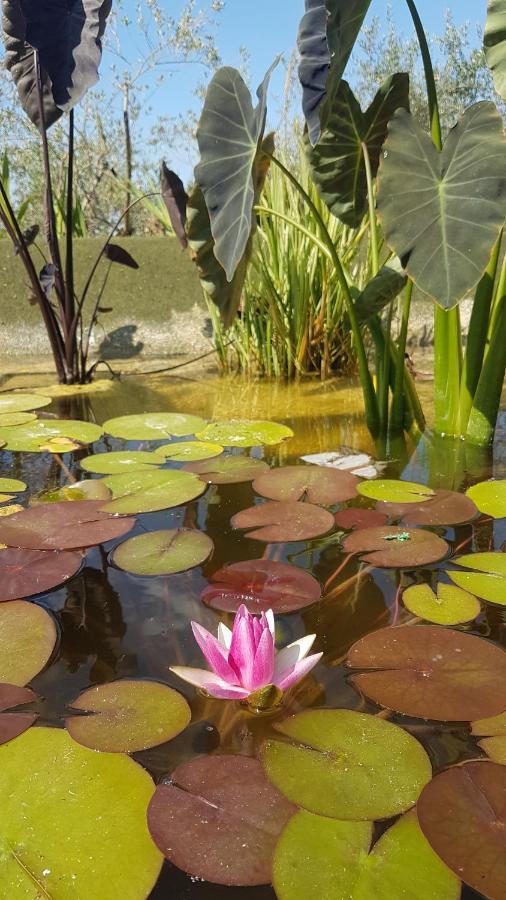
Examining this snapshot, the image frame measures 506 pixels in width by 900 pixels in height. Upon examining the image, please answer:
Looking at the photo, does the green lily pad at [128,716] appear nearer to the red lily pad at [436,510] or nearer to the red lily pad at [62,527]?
the red lily pad at [62,527]

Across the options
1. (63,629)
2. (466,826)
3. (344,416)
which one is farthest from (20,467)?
(466,826)

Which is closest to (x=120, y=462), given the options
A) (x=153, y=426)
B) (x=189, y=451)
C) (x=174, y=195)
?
(x=189, y=451)

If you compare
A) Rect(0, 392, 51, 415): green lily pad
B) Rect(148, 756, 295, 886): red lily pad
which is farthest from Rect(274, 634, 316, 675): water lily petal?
Rect(0, 392, 51, 415): green lily pad

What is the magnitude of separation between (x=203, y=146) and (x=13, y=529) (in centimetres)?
85

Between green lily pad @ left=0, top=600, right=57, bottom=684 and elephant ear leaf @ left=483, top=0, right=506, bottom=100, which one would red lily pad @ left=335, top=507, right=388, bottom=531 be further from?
elephant ear leaf @ left=483, top=0, right=506, bottom=100

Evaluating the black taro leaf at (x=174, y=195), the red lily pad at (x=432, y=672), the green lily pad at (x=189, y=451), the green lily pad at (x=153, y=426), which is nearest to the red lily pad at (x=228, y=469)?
the green lily pad at (x=189, y=451)

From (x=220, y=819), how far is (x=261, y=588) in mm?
374

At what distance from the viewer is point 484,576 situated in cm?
85

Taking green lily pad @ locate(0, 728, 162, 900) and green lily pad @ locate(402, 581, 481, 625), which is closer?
green lily pad @ locate(0, 728, 162, 900)

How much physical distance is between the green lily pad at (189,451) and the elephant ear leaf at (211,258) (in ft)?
0.96

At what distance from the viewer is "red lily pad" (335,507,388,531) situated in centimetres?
104

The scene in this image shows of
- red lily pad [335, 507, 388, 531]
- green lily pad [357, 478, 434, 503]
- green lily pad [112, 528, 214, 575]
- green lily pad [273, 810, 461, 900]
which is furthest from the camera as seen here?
green lily pad [357, 478, 434, 503]

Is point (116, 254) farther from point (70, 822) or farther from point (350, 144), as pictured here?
point (70, 822)

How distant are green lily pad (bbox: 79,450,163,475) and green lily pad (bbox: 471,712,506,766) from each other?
875 mm
